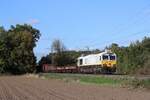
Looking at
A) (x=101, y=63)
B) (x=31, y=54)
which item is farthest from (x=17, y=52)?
(x=101, y=63)

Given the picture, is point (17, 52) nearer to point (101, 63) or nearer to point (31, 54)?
point (31, 54)

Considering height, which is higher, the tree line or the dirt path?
the tree line

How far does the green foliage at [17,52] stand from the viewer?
348 feet

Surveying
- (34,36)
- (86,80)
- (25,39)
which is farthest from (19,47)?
(86,80)

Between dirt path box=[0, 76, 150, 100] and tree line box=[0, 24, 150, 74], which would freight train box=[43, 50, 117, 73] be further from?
dirt path box=[0, 76, 150, 100]

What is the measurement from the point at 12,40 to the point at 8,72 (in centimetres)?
1034

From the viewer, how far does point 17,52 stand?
108m

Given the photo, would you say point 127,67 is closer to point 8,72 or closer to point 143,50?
point 143,50

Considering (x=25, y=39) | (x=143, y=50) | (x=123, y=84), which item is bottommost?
(x=123, y=84)

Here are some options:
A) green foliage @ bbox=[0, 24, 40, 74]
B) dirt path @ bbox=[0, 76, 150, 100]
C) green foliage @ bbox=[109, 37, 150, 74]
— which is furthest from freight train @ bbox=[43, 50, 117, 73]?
dirt path @ bbox=[0, 76, 150, 100]

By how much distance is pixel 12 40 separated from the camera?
113 meters

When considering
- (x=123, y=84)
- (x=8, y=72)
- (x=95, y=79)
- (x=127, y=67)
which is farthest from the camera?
(x=8, y=72)

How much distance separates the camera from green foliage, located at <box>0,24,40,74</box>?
10619 cm

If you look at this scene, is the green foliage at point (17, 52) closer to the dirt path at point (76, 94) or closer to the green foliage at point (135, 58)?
the green foliage at point (135, 58)
